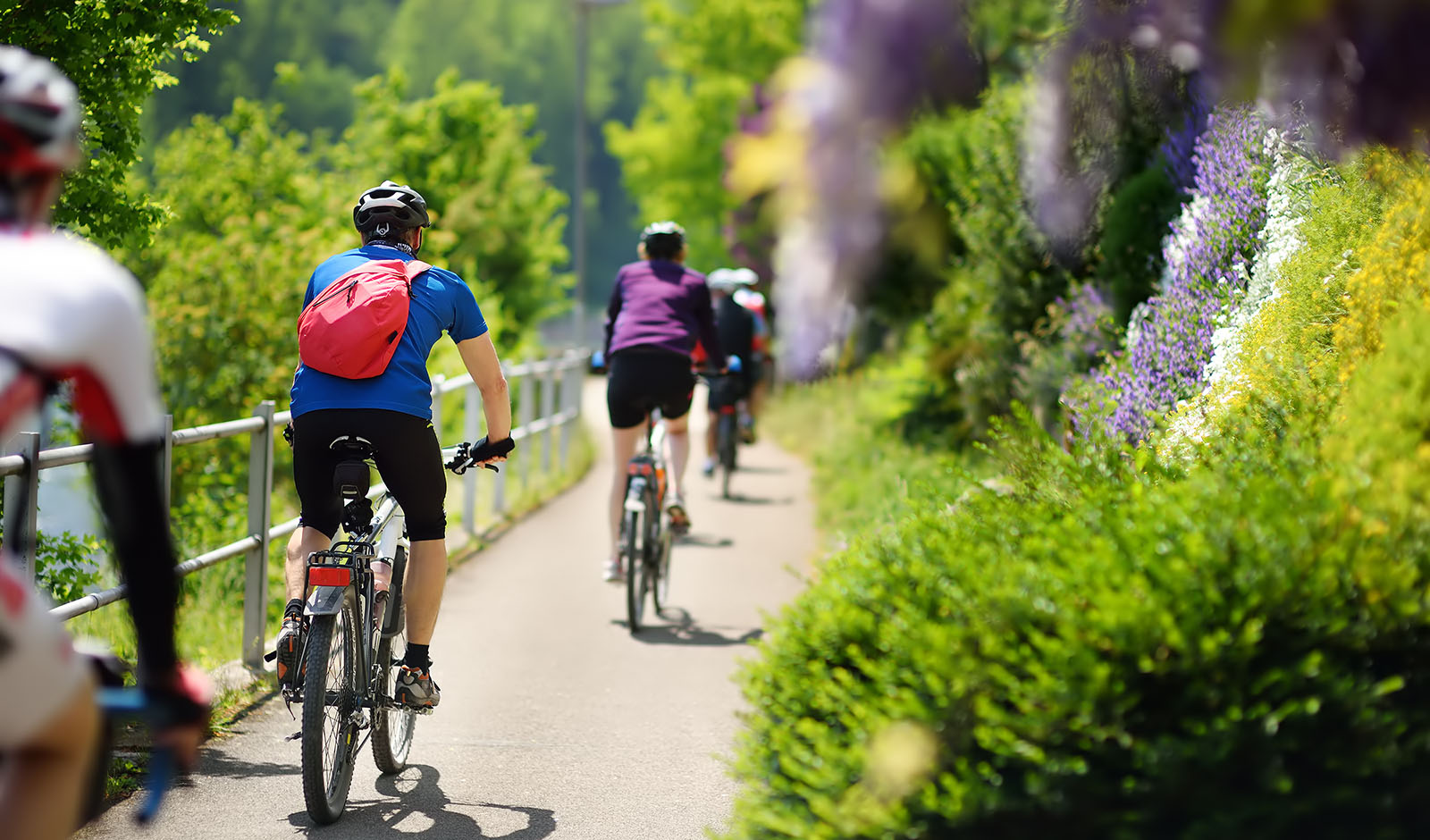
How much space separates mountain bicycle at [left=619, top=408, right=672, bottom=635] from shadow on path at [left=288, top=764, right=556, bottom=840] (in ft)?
9.62

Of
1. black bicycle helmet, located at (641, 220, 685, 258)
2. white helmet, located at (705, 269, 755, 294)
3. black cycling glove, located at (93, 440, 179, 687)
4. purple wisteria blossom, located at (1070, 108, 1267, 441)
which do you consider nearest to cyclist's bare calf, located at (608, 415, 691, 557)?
black bicycle helmet, located at (641, 220, 685, 258)

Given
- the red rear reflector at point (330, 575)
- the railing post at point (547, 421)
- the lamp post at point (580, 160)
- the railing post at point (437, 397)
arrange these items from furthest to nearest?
the lamp post at point (580, 160) → the railing post at point (547, 421) → the railing post at point (437, 397) → the red rear reflector at point (330, 575)

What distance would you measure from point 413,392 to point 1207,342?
3576 mm

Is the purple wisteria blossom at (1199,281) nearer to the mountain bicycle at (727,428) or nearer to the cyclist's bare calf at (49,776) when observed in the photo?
the cyclist's bare calf at (49,776)

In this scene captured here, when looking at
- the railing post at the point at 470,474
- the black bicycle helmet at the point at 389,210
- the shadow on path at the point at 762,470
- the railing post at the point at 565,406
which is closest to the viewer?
the black bicycle helmet at the point at 389,210

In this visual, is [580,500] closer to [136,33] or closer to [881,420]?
[881,420]

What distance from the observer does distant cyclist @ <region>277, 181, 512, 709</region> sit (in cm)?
498

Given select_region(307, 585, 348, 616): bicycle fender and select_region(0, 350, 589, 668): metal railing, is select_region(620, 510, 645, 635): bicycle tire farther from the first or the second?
select_region(307, 585, 348, 616): bicycle fender

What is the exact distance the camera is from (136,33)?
6113 mm

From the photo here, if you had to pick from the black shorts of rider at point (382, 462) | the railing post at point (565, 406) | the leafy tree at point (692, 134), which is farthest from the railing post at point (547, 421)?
the leafy tree at point (692, 134)

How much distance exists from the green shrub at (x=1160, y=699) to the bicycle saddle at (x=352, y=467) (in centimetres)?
205

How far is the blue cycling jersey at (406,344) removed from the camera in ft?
16.4

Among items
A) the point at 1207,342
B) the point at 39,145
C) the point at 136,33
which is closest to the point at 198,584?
the point at 136,33

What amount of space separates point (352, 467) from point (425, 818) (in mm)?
1197
